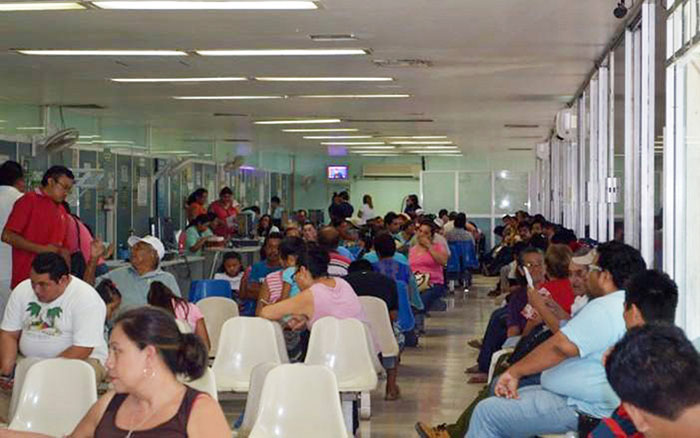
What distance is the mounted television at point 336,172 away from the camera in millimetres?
30375

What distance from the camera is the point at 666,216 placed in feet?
20.4

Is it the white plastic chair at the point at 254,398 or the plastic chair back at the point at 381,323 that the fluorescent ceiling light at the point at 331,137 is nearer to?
the plastic chair back at the point at 381,323

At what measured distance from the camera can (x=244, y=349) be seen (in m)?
7.08

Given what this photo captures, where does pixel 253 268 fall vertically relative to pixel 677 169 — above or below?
below

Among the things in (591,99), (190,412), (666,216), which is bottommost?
(190,412)

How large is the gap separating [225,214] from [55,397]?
13.1 meters

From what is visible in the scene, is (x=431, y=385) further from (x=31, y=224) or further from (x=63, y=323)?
(x=63, y=323)

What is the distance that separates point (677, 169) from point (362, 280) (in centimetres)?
356

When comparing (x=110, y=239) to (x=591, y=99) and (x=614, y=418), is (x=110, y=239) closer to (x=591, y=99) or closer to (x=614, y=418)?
(x=591, y=99)

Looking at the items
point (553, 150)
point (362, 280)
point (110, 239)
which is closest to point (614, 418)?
point (362, 280)

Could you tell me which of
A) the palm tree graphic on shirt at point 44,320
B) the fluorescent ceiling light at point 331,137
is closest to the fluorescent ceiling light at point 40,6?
the palm tree graphic on shirt at point 44,320

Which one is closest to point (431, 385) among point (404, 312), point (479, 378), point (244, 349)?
point (479, 378)

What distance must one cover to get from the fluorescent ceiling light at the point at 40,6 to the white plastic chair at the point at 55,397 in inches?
106

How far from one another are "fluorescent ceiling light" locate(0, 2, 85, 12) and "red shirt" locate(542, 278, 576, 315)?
3.28m
